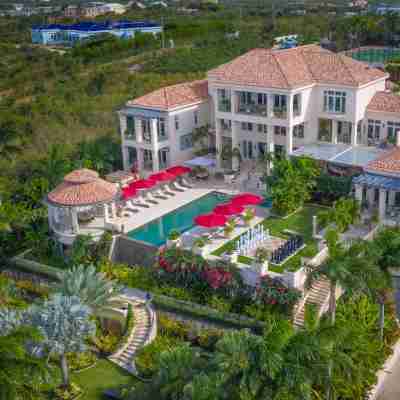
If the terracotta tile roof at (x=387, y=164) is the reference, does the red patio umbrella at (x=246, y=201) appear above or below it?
below

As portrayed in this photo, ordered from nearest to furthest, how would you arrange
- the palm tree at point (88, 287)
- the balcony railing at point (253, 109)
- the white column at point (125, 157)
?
the palm tree at point (88, 287), the balcony railing at point (253, 109), the white column at point (125, 157)

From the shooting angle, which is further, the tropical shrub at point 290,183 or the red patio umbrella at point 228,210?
the tropical shrub at point 290,183

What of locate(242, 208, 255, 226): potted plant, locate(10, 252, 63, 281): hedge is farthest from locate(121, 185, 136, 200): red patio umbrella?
locate(242, 208, 255, 226): potted plant

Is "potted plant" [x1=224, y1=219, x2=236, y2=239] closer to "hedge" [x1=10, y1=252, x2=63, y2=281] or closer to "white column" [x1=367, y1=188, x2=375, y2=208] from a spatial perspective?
"white column" [x1=367, y1=188, x2=375, y2=208]

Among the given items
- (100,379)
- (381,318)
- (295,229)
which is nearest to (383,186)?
(295,229)

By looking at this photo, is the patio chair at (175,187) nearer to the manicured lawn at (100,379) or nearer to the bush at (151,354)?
the bush at (151,354)

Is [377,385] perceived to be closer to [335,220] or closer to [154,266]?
[335,220]

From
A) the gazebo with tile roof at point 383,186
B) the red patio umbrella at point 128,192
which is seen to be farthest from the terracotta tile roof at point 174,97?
the gazebo with tile roof at point 383,186
